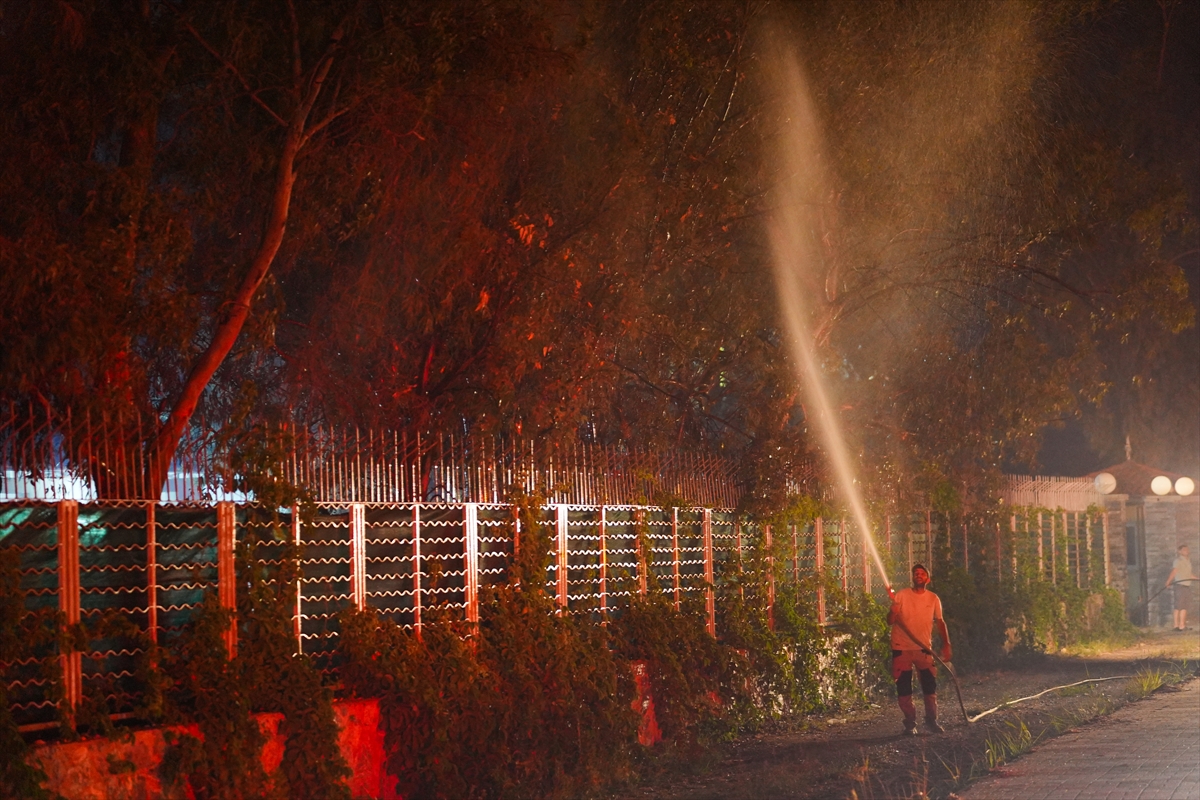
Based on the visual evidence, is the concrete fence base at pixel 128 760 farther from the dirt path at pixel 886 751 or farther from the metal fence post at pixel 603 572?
the metal fence post at pixel 603 572

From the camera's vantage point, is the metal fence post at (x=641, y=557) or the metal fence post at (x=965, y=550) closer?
the metal fence post at (x=641, y=557)

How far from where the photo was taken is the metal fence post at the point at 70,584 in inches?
314

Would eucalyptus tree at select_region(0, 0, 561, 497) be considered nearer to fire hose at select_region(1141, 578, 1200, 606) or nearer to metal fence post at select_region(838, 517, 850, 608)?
metal fence post at select_region(838, 517, 850, 608)

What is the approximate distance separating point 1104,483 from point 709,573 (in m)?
15.1

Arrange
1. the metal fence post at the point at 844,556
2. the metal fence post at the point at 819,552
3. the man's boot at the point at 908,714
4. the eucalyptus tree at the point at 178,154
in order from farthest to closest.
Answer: the metal fence post at the point at 844,556, the metal fence post at the point at 819,552, the man's boot at the point at 908,714, the eucalyptus tree at the point at 178,154

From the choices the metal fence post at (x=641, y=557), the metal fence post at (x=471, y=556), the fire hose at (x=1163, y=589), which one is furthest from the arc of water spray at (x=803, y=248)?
the fire hose at (x=1163, y=589)

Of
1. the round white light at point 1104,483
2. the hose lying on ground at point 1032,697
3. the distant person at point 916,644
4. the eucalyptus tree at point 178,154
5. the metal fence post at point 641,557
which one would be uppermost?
the eucalyptus tree at point 178,154

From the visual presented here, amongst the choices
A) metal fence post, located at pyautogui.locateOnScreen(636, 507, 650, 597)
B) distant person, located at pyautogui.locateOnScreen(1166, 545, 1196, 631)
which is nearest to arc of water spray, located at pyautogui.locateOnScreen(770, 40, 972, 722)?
metal fence post, located at pyautogui.locateOnScreen(636, 507, 650, 597)

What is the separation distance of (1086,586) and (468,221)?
17.5 meters

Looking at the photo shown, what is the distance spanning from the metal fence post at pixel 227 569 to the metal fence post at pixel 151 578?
438 mm

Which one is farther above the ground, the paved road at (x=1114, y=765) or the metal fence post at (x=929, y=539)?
the metal fence post at (x=929, y=539)

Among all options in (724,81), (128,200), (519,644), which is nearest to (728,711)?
(519,644)

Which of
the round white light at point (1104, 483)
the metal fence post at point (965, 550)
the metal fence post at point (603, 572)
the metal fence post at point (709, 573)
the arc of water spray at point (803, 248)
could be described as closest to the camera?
the metal fence post at point (603, 572)

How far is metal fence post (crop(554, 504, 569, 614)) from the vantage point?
11.9 metres
